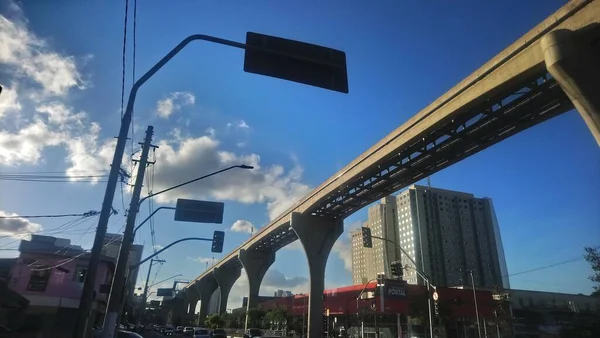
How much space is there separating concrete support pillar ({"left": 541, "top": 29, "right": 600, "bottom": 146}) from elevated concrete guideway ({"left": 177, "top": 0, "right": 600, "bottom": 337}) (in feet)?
0.11

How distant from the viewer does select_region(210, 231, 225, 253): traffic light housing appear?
20.4 m

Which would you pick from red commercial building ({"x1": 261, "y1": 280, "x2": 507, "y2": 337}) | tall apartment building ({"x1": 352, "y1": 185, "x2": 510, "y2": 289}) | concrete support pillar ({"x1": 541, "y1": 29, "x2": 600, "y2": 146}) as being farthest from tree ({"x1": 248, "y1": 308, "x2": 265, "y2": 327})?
concrete support pillar ({"x1": 541, "y1": 29, "x2": 600, "y2": 146})

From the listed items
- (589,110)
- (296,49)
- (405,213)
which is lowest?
(296,49)

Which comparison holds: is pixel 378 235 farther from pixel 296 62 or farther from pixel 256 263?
pixel 296 62

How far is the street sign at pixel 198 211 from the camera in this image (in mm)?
18172

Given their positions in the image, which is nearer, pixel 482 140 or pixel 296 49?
pixel 296 49

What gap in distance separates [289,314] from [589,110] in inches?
2623

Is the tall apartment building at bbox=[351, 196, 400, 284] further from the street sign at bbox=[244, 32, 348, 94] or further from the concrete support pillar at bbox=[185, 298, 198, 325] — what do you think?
the street sign at bbox=[244, 32, 348, 94]

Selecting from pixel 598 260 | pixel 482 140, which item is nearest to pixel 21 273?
pixel 482 140

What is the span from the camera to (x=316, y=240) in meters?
46.4

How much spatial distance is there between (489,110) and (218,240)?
60.7ft

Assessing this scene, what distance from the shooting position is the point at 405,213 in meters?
101

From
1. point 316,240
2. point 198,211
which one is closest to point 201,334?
point 316,240

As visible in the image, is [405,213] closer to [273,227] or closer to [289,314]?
[289,314]
